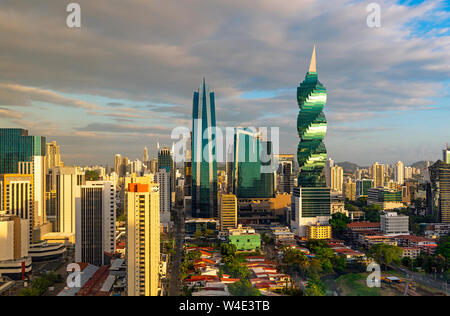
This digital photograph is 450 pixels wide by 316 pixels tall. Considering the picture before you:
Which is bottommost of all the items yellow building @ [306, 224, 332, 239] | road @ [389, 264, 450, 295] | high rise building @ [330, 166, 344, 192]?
road @ [389, 264, 450, 295]

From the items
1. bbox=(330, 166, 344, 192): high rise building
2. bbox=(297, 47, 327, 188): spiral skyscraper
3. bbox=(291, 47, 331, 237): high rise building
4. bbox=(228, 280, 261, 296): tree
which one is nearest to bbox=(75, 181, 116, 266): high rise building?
bbox=(228, 280, 261, 296): tree

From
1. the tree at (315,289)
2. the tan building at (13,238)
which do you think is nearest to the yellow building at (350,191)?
the tree at (315,289)

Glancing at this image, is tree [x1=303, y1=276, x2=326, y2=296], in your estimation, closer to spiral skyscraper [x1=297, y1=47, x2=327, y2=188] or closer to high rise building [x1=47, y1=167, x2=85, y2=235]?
spiral skyscraper [x1=297, y1=47, x2=327, y2=188]

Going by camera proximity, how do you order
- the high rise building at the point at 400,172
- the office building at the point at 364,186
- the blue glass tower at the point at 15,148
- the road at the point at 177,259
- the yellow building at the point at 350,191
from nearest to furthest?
the road at the point at 177,259, the blue glass tower at the point at 15,148, the office building at the point at 364,186, the yellow building at the point at 350,191, the high rise building at the point at 400,172

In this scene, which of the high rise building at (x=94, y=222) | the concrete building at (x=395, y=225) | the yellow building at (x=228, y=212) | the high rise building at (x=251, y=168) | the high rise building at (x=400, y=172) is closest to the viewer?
the high rise building at (x=94, y=222)

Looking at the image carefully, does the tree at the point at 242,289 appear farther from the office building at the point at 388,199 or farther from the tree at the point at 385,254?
the office building at the point at 388,199

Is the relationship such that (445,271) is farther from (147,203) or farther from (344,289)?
(147,203)

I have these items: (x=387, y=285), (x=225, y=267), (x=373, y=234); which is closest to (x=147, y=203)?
(x=225, y=267)
